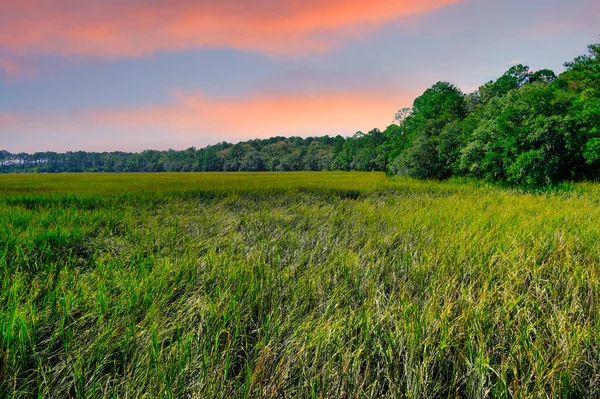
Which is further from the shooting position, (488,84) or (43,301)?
(488,84)

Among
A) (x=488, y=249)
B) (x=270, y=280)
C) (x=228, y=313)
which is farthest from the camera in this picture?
(x=488, y=249)

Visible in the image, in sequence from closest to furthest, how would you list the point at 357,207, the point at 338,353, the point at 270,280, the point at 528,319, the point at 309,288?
1. the point at 338,353
2. the point at 528,319
3. the point at 309,288
4. the point at 270,280
5. the point at 357,207

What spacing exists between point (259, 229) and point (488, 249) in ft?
15.4

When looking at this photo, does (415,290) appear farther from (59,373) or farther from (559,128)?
(559,128)

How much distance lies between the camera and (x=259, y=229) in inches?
267

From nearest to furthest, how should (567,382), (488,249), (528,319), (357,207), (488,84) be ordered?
(567,382)
(528,319)
(488,249)
(357,207)
(488,84)

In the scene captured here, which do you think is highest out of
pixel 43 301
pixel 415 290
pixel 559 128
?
pixel 559 128

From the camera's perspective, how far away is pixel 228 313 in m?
2.55

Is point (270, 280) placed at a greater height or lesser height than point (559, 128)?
lesser

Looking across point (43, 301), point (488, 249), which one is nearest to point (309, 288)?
point (43, 301)

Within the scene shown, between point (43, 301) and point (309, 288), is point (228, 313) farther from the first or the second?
point (43, 301)

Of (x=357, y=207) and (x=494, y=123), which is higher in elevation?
(x=494, y=123)

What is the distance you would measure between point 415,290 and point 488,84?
4475 centimetres

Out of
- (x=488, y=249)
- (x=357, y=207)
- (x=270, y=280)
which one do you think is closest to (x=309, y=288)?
(x=270, y=280)
